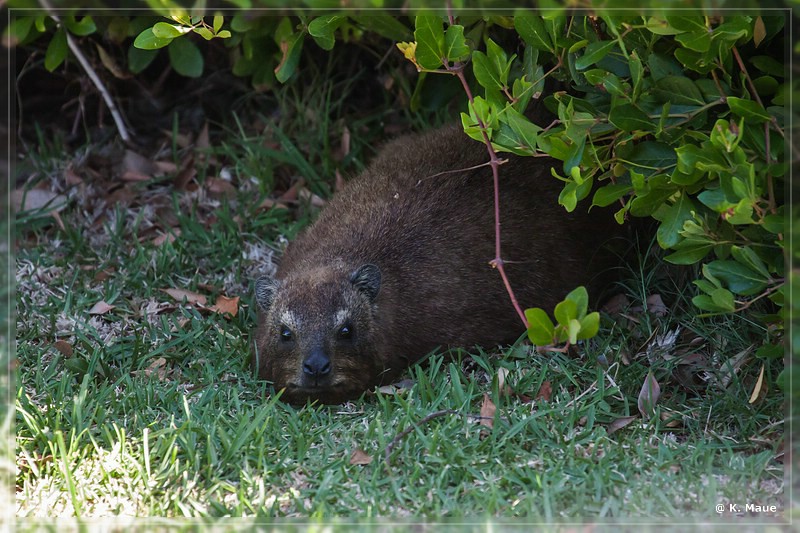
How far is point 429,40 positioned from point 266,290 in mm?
1779

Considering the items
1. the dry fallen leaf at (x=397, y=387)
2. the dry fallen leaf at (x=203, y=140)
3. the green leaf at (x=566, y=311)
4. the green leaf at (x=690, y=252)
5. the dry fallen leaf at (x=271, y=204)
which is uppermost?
the green leaf at (x=566, y=311)

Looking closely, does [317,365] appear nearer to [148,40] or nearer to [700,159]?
[148,40]

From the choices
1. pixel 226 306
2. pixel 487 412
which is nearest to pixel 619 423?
pixel 487 412

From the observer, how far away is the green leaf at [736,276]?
4215mm

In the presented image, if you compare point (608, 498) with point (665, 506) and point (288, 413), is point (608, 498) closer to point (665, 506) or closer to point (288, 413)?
point (665, 506)

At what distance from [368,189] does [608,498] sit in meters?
2.69

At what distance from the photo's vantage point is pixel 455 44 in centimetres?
420

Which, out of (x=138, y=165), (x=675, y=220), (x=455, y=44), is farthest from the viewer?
(x=138, y=165)

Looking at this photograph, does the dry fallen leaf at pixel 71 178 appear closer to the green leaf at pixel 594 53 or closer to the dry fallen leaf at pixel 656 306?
the dry fallen leaf at pixel 656 306

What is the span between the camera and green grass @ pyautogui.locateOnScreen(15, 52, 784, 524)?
3.91m

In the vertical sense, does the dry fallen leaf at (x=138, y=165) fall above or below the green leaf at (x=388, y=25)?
below

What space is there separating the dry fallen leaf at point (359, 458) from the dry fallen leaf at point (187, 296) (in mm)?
1970

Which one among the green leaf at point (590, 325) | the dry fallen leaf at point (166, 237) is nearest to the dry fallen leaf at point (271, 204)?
the dry fallen leaf at point (166, 237)

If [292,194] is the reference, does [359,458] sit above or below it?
below
